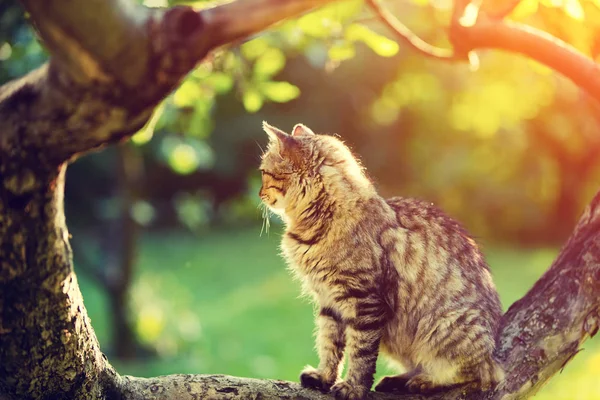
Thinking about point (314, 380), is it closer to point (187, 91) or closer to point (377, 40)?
point (377, 40)

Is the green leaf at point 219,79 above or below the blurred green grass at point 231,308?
above

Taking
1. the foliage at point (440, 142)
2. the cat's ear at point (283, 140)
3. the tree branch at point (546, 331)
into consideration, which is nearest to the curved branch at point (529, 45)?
the tree branch at point (546, 331)

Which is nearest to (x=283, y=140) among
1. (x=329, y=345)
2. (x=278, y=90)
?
(x=278, y=90)

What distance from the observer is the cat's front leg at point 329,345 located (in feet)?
8.89

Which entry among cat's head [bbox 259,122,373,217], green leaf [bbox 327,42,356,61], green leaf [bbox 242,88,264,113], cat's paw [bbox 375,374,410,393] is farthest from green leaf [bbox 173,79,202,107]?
cat's paw [bbox 375,374,410,393]

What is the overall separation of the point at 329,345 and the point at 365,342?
252 millimetres

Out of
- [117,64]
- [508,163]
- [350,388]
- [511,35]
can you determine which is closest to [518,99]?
[508,163]

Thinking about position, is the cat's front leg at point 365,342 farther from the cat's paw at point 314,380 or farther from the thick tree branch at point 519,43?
the thick tree branch at point 519,43

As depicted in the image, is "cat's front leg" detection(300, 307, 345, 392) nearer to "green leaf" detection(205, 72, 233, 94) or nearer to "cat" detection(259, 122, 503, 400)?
"cat" detection(259, 122, 503, 400)

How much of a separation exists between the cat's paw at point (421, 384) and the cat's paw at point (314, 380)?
0.31 meters

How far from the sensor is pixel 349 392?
2.45 metres

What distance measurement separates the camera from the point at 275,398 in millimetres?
2285

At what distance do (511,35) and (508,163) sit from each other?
341 inches

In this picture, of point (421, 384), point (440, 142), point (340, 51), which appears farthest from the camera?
point (440, 142)
